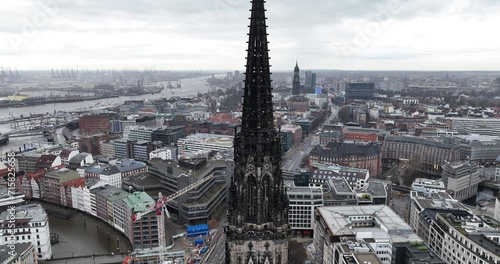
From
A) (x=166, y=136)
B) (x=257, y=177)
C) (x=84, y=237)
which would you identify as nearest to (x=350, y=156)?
(x=166, y=136)

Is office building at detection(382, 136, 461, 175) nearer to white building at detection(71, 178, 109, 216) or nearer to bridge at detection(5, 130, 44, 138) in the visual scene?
white building at detection(71, 178, 109, 216)

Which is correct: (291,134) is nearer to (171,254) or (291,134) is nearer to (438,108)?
(171,254)

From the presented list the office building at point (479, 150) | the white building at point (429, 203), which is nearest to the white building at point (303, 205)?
the white building at point (429, 203)

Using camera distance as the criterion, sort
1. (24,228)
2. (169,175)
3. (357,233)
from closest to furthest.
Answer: (357,233), (24,228), (169,175)

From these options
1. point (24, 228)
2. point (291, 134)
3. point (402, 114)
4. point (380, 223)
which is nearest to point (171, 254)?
point (24, 228)

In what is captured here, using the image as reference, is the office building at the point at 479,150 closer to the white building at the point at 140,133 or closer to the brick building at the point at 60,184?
the white building at the point at 140,133
